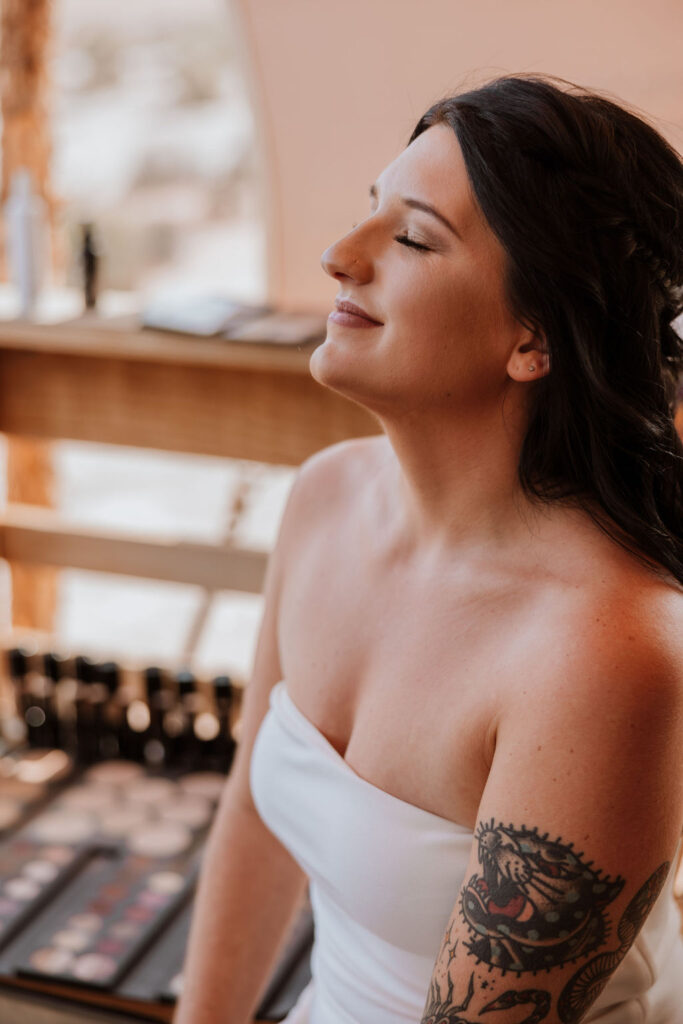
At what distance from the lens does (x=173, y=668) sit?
2.20m

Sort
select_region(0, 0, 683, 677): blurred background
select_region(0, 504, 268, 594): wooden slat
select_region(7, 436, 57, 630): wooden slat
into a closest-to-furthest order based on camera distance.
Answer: select_region(0, 0, 683, 677): blurred background
select_region(0, 504, 268, 594): wooden slat
select_region(7, 436, 57, 630): wooden slat

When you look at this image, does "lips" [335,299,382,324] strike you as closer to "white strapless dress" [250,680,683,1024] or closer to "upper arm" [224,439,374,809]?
"upper arm" [224,439,374,809]

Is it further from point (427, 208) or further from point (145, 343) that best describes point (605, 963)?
point (145, 343)

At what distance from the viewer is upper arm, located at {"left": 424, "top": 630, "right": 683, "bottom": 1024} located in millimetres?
894

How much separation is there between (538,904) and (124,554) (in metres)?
1.56

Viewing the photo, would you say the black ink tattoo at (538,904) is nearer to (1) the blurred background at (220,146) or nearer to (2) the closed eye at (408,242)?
(2) the closed eye at (408,242)

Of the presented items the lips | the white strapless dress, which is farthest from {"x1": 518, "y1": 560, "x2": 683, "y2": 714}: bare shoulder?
the lips

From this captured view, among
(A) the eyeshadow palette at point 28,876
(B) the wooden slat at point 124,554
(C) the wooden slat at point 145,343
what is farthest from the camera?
(B) the wooden slat at point 124,554

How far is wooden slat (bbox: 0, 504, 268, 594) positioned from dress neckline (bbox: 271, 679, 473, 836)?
893 millimetres

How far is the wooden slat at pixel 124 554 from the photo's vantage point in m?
2.20

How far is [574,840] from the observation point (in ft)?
2.94

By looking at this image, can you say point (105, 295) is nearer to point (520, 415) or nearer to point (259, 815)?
point (259, 815)

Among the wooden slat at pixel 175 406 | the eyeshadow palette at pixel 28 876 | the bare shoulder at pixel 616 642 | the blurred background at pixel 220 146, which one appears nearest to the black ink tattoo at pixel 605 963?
the bare shoulder at pixel 616 642

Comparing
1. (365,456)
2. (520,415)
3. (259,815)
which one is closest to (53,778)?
(259,815)
